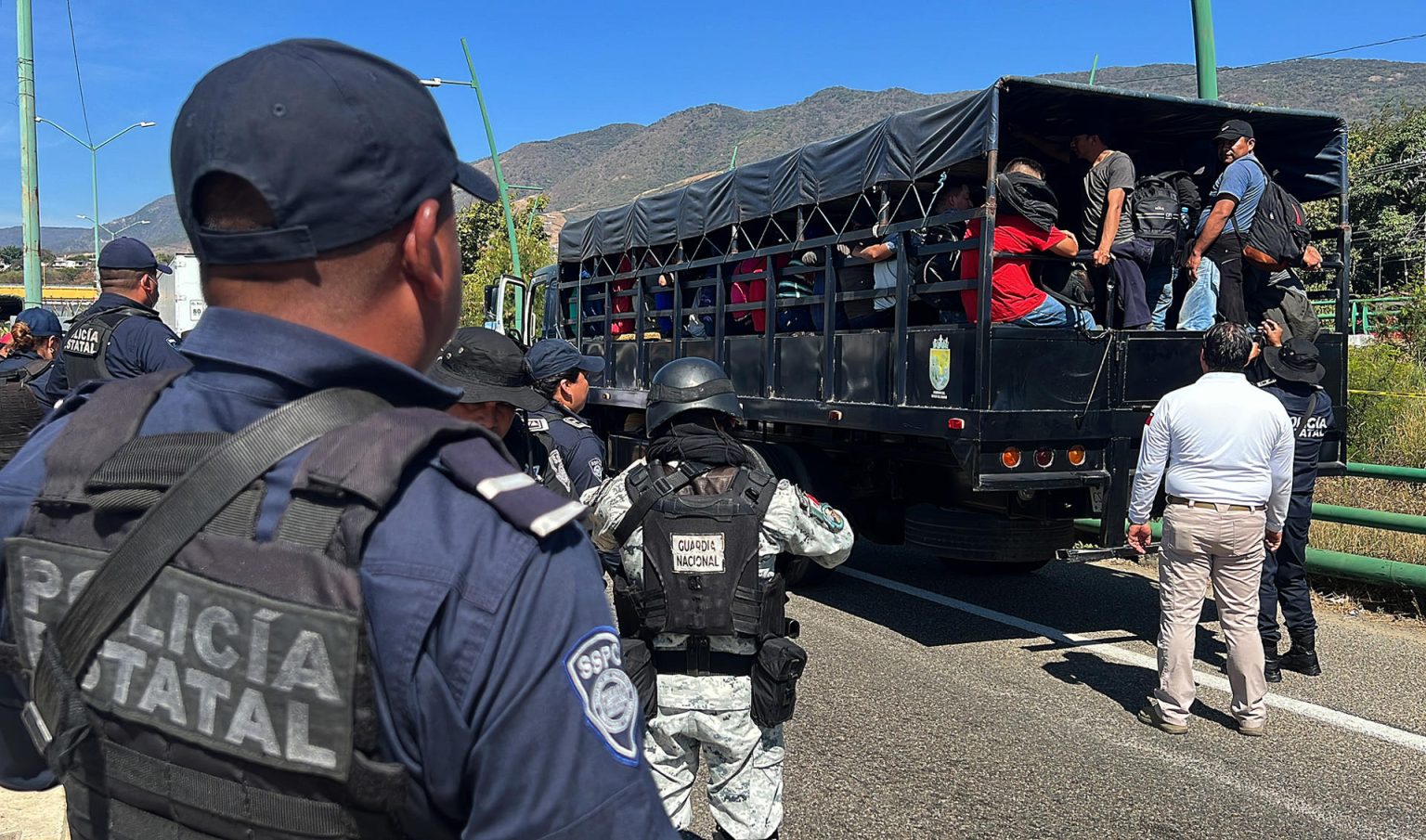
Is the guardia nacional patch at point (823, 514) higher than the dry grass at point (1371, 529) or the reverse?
higher

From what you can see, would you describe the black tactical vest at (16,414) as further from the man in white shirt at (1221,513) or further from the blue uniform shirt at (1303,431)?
the blue uniform shirt at (1303,431)

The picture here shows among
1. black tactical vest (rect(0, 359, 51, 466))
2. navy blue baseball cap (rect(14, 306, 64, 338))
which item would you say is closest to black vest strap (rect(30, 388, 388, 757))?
black tactical vest (rect(0, 359, 51, 466))

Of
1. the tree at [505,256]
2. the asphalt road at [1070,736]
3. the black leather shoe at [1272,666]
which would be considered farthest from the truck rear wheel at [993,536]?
the tree at [505,256]

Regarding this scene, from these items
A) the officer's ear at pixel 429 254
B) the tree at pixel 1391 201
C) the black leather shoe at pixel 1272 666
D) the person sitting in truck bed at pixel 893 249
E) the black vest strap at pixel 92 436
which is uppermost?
the tree at pixel 1391 201

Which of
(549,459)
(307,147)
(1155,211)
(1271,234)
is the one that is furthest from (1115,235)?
(307,147)

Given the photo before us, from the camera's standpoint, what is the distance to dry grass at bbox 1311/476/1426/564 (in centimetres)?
771

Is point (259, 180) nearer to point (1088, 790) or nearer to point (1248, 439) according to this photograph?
point (1088, 790)

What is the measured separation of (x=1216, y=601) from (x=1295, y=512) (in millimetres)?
1173

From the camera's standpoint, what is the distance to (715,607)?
3.03m

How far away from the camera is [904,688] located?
5.61m

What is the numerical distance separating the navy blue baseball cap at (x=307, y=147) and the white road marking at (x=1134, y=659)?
5.14 meters

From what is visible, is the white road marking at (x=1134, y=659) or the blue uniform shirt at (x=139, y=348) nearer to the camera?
the blue uniform shirt at (x=139, y=348)

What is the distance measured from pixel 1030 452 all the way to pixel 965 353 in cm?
66

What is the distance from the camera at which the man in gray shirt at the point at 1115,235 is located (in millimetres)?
6699
